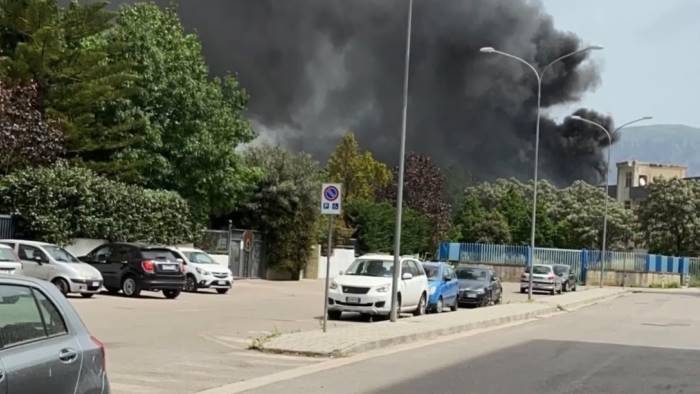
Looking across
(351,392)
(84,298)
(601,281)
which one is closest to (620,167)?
(601,281)

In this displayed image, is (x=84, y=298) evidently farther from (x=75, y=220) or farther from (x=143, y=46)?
(x=143, y=46)

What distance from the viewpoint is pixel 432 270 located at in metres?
28.3

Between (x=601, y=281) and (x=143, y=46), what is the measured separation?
33.7 metres

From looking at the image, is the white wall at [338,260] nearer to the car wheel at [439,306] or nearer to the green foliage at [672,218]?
the car wheel at [439,306]

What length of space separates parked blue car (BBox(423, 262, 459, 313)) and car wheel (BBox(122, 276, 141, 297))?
864 centimetres

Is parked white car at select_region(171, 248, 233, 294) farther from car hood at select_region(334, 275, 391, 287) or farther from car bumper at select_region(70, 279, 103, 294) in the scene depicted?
car hood at select_region(334, 275, 391, 287)

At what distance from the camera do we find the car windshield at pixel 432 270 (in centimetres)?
2772

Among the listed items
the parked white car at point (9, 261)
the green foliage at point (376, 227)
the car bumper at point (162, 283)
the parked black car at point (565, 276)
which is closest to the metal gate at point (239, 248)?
the car bumper at point (162, 283)

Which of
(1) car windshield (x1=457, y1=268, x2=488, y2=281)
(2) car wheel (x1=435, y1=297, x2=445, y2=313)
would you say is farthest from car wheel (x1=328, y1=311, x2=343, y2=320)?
(1) car windshield (x1=457, y1=268, x2=488, y2=281)

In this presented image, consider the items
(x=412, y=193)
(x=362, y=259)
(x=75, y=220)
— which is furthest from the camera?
(x=412, y=193)

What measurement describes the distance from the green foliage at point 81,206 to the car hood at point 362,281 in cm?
1406

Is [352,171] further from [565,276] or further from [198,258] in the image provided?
[198,258]

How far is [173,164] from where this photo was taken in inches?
1747

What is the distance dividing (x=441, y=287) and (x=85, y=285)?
10.1 m
